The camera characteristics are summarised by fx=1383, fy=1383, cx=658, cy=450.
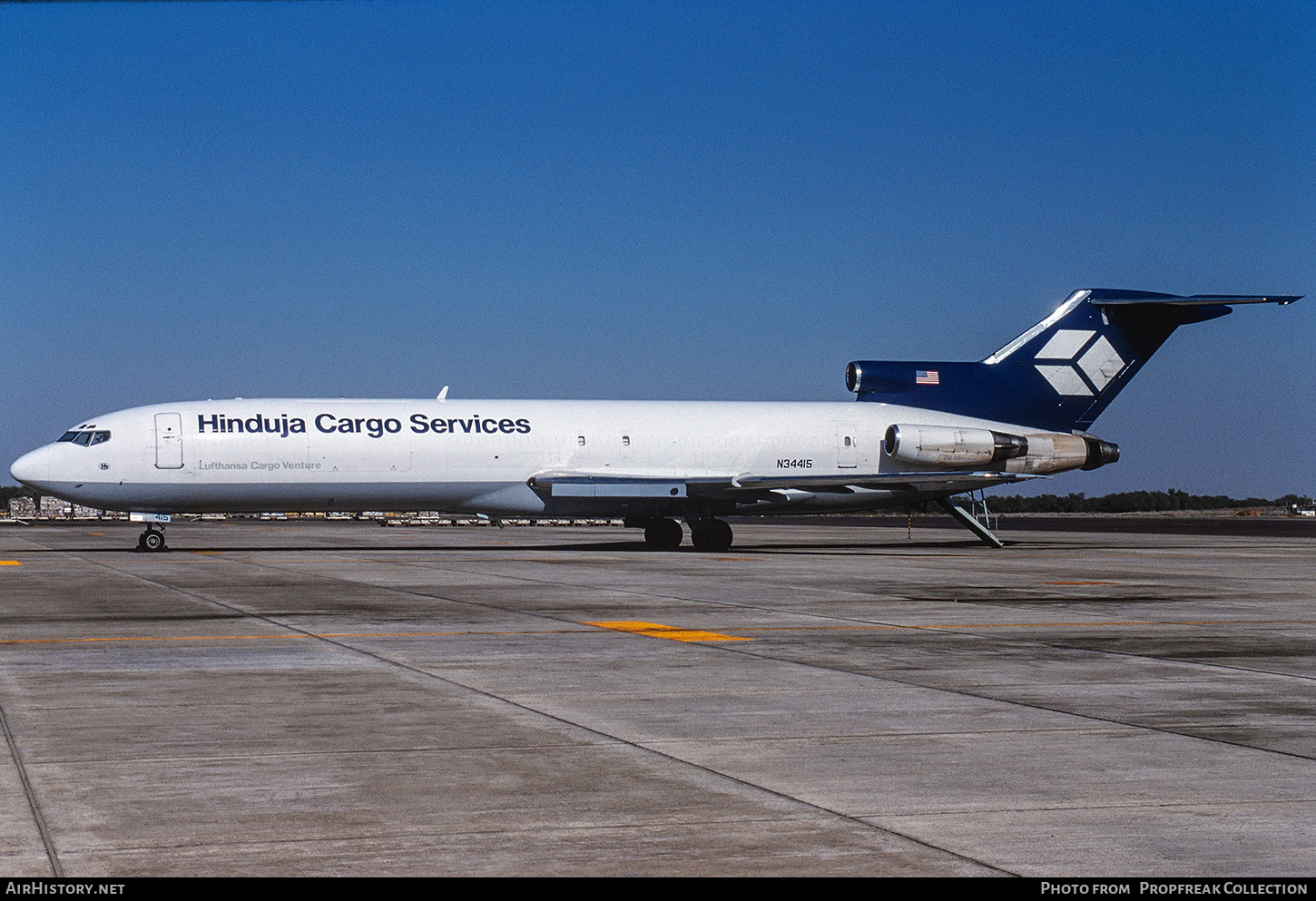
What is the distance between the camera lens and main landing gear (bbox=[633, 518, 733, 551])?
122 ft

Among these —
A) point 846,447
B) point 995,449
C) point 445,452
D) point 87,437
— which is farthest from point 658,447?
point 87,437

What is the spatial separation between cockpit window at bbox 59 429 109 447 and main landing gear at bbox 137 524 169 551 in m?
2.62

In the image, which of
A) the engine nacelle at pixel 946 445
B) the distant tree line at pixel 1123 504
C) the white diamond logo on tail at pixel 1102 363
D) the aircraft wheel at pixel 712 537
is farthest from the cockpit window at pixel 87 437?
the distant tree line at pixel 1123 504

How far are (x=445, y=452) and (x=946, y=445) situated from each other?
45.4 ft

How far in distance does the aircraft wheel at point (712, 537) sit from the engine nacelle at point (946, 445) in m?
5.52

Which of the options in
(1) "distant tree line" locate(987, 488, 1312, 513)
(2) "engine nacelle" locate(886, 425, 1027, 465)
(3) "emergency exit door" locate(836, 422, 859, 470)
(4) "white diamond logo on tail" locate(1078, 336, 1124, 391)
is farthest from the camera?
(1) "distant tree line" locate(987, 488, 1312, 513)

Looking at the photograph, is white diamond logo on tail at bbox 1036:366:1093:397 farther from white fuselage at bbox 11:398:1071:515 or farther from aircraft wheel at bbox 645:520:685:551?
aircraft wheel at bbox 645:520:685:551

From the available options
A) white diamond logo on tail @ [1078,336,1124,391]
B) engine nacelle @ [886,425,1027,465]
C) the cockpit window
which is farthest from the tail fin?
the cockpit window

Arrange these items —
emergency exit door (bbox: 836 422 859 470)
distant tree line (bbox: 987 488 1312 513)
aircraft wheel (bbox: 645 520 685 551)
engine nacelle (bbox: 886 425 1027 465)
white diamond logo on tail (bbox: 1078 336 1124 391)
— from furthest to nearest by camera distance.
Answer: distant tree line (bbox: 987 488 1312 513) → white diamond logo on tail (bbox: 1078 336 1124 391) → emergency exit door (bbox: 836 422 859 470) → aircraft wheel (bbox: 645 520 685 551) → engine nacelle (bbox: 886 425 1027 465)

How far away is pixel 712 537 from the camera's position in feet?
122

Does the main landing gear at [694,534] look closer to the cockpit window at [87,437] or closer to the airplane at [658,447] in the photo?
A: the airplane at [658,447]

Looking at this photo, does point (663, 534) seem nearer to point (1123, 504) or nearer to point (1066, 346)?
point (1066, 346)

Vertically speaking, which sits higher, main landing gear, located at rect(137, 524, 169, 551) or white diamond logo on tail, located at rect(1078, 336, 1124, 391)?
white diamond logo on tail, located at rect(1078, 336, 1124, 391)

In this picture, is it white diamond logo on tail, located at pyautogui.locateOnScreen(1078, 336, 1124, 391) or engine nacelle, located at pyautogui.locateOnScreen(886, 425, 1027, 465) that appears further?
white diamond logo on tail, located at pyautogui.locateOnScreen(1078, 336, 1124, 391)
